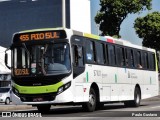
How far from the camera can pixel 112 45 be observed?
2344cm

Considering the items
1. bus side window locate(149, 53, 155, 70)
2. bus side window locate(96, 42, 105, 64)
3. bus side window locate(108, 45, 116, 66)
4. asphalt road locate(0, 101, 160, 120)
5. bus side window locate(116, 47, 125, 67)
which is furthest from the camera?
bus side window locate(149, 53, 155, 70)

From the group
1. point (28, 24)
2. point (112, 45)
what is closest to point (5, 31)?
point (28, 24)

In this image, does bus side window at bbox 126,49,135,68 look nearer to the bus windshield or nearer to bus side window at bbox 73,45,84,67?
bus side window at bbox 73,45,84,67

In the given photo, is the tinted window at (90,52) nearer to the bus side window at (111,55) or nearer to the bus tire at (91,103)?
the bus tire at (91,103)

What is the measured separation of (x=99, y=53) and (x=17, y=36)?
376 centimetres

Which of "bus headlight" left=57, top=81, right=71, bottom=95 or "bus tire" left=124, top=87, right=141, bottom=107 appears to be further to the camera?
"bus tire" left=124, top=87, right=141, bottom=107

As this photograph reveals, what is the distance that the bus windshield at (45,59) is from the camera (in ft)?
62.2

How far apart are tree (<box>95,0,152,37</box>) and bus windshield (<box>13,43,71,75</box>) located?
21.6 m

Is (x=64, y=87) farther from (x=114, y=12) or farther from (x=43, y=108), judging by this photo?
(x=114, y=12)

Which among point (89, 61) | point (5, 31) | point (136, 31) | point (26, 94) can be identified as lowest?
point (26, 94)

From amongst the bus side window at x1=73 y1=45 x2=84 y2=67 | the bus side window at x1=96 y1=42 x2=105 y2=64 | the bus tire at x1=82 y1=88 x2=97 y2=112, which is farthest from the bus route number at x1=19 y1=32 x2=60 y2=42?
the bus tire at x1=82 y1=88 x2=97 y2=112

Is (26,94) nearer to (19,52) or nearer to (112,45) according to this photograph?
(19,52)

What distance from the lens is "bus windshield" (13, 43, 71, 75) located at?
1897 centimetres

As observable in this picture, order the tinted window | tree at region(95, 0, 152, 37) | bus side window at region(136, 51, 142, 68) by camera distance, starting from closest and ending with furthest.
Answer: the tinted window
bus side window at region(136, 51, 142, 68)
tree at region(95, 0, 152, 37)
